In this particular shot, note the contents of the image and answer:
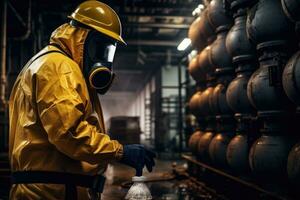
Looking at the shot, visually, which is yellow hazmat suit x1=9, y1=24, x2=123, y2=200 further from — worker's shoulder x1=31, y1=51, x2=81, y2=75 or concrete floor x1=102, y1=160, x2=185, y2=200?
concrete floor x1=102, y1=160, x2=185, y2=200

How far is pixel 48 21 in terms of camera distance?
38.7 ft

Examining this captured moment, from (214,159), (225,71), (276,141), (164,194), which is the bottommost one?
(164,194)

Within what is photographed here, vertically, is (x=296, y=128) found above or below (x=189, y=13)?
below

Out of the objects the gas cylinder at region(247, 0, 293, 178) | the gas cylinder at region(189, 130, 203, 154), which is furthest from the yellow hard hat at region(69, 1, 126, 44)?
the gas cylinder at region(189, 130, 203, 154)

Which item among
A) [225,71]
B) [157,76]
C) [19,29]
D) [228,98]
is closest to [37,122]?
[228,98]

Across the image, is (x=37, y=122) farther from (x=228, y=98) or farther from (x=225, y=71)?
(x=225, y=71)

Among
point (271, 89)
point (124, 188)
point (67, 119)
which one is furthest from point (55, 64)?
point (124, 188)

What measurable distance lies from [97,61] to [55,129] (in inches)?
26.7

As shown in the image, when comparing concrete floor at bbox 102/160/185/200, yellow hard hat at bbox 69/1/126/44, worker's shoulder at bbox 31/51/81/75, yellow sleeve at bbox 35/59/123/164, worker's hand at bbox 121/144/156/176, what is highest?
yellow hard hat at bbox 69/1/126/44

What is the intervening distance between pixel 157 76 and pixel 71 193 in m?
16.4

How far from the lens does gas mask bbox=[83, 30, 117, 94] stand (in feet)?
7.62

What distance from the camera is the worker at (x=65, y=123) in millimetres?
1945

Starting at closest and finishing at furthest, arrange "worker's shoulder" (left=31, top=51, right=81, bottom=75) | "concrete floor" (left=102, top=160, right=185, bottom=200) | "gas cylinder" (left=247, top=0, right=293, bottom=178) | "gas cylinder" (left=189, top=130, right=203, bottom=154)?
"worker's shoulder" (left=31, top=51, right=81, bottom=75)
"gas cylinder" (left=247, top=0, right=293, bottom=178)
"concrete floor" (left=102, top=160, right=185, bottom=200)
"gas cylinder" (left=189, top=130, right=203, bottom=154)

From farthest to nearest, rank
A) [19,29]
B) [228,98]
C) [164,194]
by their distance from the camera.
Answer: [19,29] → [164,194] → [228,98]
